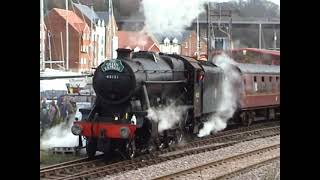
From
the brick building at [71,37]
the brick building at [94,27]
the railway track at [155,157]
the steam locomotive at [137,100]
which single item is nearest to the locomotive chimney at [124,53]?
the steam locomotive at [137,100]

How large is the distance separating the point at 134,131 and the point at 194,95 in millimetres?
1948

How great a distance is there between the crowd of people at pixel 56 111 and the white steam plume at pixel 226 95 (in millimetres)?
3120

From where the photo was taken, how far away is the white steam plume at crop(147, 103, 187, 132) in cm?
717

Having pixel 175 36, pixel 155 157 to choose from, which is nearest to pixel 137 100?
pixel 155 157

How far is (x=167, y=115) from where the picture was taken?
24.9ft

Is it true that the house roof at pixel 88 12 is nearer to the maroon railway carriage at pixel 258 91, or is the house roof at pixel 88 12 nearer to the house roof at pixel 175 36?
the house roof at pixel 175 36

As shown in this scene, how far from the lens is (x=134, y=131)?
264 inches

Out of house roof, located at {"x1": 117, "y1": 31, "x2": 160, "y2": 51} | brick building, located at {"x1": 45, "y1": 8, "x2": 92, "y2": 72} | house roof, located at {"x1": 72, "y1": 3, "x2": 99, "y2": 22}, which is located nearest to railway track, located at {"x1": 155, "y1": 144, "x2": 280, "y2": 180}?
brick building, located at {"x1": 45, "y1": 8, "x2": 92, "y2": 72}

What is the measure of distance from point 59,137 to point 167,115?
1718mm

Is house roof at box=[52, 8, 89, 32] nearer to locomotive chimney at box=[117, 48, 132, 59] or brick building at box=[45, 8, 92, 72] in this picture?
brick building at box=[45, 8, 92, 72]

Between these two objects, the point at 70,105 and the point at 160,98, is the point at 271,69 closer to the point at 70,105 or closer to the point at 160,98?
the point at 160,98

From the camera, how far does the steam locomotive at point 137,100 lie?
6.82 meters
